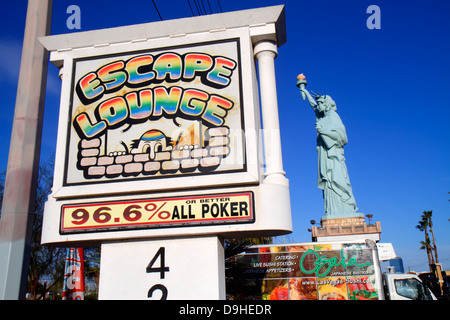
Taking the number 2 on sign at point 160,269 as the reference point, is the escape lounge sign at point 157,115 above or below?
above

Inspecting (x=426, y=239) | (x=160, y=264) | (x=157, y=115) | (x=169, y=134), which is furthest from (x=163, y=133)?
(x=426, y=239)

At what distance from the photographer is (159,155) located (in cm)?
846

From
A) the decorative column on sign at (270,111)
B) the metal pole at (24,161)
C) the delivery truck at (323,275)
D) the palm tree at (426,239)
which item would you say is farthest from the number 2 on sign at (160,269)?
the palm tree at (426,239)

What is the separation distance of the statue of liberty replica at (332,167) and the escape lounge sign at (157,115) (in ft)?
88.9

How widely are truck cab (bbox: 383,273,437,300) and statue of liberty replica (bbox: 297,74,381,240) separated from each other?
1622cm

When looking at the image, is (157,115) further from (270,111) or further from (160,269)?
(160,269)

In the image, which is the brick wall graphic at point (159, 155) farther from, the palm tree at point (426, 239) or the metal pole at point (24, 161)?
the palm tree at point (426, 239)

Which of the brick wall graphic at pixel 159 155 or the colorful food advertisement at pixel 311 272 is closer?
the brick wall graphic at pixel 159 155

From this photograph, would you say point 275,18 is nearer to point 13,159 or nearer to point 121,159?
point 121,159

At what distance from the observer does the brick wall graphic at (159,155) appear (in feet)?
27.0

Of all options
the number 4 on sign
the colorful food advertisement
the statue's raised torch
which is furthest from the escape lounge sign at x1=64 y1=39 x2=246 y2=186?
the statue's raised torch

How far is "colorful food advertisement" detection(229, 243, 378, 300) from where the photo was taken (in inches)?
634

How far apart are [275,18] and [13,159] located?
6.40m
